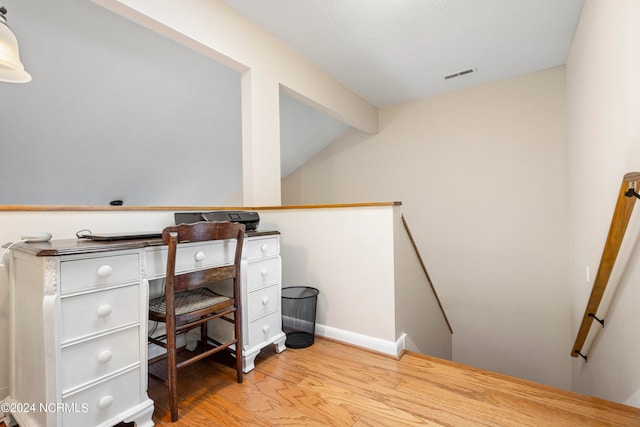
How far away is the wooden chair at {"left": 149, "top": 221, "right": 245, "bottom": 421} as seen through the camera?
1299 millimetres

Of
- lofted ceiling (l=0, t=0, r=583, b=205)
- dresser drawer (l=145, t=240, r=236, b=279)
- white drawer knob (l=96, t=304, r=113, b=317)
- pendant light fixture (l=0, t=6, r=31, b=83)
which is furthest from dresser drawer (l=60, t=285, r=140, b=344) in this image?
lofted ceiling (l=0, t=0, r=583, b=205)

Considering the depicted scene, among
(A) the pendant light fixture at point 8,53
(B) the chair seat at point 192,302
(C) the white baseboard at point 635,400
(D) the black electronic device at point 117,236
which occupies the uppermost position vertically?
(A) the pendant light fixture at point 8,53

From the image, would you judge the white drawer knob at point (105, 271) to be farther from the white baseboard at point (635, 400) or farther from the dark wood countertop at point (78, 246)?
the white baseboard at point (635, 400)

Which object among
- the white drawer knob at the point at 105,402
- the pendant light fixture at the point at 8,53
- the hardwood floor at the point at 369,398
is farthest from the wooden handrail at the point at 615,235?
the pendant light fixture at the point at 8,53

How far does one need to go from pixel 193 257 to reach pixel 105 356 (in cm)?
51

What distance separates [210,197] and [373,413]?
3865 mm

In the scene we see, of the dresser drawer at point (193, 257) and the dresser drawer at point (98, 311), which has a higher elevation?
the dresser drawer at point (193, 257)

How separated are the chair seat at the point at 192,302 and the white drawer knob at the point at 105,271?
0.31 m

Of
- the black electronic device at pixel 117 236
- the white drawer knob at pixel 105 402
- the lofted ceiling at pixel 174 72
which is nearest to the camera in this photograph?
the white drawer knob at pixel 105 402

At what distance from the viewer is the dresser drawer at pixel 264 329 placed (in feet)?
5.71

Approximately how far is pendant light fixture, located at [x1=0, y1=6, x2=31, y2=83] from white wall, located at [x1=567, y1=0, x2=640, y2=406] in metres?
2.81

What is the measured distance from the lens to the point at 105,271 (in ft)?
3.76

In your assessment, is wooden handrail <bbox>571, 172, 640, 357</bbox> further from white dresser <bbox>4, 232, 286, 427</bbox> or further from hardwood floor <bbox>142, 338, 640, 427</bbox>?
white dresser <bbox>4, 232, 286, 427</bbox>

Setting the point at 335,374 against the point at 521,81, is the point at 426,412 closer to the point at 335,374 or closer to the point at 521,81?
the point at 335,374
